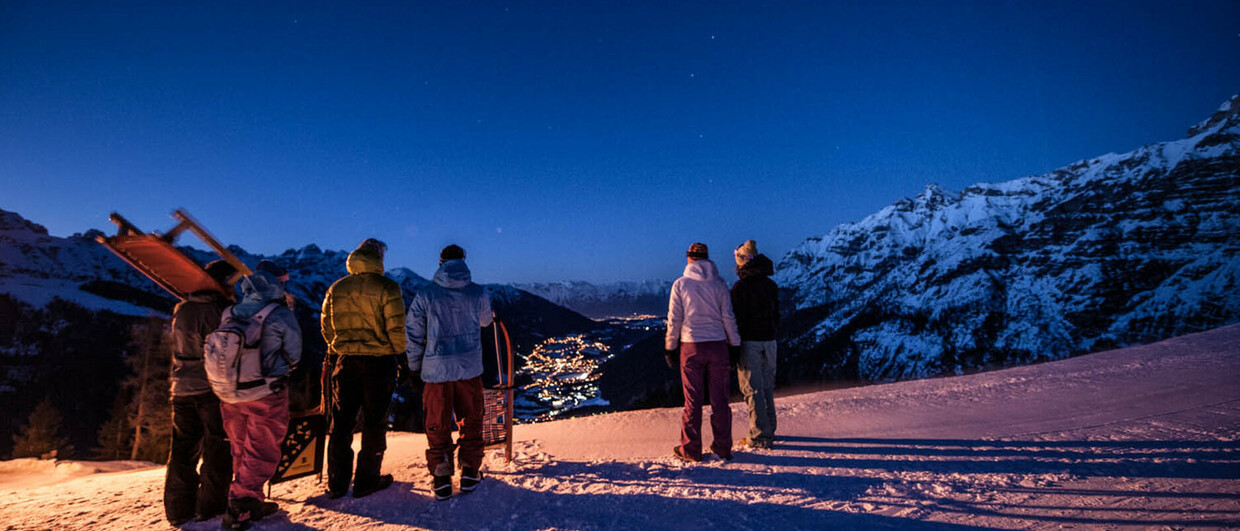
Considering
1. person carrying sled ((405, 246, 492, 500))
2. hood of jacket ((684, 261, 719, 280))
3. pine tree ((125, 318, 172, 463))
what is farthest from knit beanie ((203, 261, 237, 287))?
pine tree ((125, 318, 172, 463))

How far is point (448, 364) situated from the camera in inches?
199

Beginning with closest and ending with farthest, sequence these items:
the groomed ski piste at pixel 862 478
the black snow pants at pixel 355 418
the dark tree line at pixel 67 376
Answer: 1. the groomed ski piste at pixel 862 478
2. the black snow pants at pixel 355 418
3. the dark tree line at pixel 67 376

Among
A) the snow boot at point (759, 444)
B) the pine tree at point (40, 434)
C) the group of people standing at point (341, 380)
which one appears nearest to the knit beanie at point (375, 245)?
the group of people standing at point (341, 380)

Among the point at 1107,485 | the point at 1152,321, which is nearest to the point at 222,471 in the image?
the point at 1107,485

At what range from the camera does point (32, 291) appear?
142625mm

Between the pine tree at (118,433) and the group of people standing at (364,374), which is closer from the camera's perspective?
the group of people standing at (364,374)

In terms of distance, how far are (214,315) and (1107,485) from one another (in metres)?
8.64

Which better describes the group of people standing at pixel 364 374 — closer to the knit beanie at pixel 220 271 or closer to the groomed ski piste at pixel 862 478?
the knit beanie at pixel 220 271

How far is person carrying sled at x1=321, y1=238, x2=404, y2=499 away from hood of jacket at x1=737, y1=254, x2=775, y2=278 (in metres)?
4.31

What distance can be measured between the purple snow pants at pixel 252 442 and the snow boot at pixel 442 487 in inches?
61.2

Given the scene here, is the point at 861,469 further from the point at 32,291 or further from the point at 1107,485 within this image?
the point at 32,291

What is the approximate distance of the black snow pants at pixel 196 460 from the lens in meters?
4.72

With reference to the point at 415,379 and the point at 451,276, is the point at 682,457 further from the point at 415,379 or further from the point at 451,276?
the point at 451,276

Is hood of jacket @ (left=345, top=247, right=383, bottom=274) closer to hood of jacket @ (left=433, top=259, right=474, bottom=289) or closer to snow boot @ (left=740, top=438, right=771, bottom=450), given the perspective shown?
hood of jacket @ (left=433, top=259, right=474, bottom=289)
